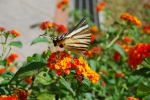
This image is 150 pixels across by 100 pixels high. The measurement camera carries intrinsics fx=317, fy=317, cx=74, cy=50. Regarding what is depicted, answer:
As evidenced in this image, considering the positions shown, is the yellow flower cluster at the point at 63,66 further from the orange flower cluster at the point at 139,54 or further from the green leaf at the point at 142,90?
the orange flower cluster at the point at 139,54

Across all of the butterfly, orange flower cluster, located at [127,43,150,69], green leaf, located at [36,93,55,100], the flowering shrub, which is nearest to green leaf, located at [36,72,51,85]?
the flowering shrub

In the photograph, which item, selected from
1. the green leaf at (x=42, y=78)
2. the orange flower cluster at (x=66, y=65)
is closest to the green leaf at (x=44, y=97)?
the green leaf at (x=42, y=78)

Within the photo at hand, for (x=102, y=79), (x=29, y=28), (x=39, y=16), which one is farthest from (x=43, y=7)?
(x=102, y=79)

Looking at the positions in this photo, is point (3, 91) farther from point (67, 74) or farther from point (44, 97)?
point (67, 74)

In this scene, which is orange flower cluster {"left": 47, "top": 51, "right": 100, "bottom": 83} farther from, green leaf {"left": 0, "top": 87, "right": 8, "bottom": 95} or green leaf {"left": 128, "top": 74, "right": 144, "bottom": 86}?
green leaf {"left": 128, "top": 74, "right": 144, "bottom": 86}

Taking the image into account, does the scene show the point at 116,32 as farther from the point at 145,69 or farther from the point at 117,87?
the point at 145,69

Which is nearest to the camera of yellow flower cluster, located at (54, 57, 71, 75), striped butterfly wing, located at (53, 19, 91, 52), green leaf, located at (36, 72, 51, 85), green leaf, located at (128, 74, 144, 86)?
yellow flower cluster, located at (54, 57, 71, 75)

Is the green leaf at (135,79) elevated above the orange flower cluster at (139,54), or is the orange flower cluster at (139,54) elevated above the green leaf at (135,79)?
the orange flower cluster at (139,54)

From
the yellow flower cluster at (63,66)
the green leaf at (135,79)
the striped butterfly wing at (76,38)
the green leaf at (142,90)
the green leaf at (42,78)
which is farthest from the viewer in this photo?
A: the green leaf at (135,79)

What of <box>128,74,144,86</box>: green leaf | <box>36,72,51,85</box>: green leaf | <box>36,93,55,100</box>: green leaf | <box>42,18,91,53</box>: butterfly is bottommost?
<box>36,93,55,100</box>: green leaf
